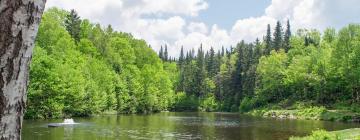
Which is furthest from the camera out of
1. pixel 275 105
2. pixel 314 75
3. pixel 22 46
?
pixel 275 105

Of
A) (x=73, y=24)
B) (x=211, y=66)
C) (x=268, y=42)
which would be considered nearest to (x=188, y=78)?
(x=211, y=66)

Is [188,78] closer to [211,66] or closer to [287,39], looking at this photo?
[211,66]

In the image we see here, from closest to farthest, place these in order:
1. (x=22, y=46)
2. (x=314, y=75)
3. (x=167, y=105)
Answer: (x=22, y=46) < (x=314, y=75) < (x=167, y=105)

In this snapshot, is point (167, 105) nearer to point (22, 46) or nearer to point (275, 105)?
point (275, 105)

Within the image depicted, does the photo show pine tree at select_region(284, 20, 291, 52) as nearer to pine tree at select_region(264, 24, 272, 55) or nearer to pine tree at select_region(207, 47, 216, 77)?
pine tree at select_region(264, 24, 272, 55)

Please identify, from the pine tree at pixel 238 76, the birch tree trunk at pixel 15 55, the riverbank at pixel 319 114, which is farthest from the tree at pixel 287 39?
the birch tree trunk at pixel 15 55

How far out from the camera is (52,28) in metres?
78.6

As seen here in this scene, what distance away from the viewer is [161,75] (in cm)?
13888

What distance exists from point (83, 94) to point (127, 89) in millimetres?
33114

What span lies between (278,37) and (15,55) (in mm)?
157405

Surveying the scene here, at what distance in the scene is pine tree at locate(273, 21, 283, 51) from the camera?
504 feet

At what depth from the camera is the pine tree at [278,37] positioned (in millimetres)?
153625

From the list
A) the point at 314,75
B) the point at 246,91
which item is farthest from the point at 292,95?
the point at 246,91

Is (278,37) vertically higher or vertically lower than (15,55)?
higher
